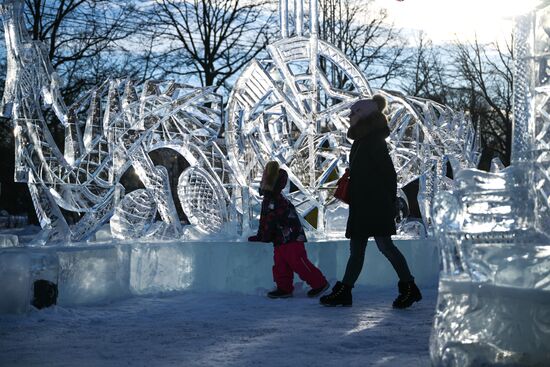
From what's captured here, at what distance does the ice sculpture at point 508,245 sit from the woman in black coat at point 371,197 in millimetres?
2626

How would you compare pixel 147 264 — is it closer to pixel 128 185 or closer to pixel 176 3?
pixel 128 185

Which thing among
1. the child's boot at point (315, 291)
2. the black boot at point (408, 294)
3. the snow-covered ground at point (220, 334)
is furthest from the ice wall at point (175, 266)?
the black boot at point (408, 294)

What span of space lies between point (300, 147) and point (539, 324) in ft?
20.3

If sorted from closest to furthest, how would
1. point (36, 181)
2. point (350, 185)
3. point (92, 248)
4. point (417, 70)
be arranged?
point (350, 185) < point (92, 248) < point (36, 181) < point (417, 70)

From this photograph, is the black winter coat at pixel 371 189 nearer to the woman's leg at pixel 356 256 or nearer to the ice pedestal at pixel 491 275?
the woman's leg at pixel 356 256

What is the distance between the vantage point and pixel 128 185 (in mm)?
25375

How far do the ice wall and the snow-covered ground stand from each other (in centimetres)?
24

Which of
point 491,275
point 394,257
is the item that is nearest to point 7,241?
point 394,257

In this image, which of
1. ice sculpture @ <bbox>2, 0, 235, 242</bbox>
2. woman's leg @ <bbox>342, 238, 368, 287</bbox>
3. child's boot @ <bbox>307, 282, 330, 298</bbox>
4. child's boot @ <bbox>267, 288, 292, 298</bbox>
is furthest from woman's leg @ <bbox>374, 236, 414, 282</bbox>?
ice sculpture @ <bbox>2, 0, 235, 242</bbox>

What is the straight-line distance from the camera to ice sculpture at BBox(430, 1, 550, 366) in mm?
3475

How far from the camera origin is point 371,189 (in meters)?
6.59

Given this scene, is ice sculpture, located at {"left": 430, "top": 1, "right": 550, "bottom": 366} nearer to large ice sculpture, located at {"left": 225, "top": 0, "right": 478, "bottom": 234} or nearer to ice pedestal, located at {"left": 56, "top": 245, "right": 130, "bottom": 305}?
ice pedestal, located at {"left": 56, "top": 245, "right": 130, "bottom": 305}

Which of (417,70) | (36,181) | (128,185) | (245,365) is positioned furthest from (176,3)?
(245,365)

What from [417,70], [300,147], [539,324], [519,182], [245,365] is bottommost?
[245,365]
